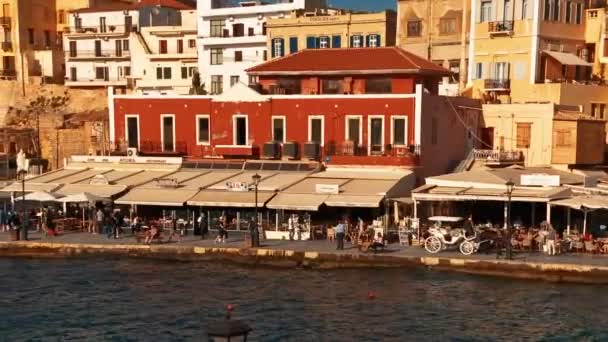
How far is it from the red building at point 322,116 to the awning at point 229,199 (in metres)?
4.87

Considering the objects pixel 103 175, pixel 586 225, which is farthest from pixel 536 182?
pixel 103 175

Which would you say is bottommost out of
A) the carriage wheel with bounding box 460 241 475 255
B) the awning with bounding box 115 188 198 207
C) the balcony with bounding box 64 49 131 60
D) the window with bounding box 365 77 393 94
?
the carriage wheel with bounding box 460 241 475 255

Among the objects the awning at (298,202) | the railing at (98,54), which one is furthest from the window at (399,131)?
the railing at (98,54)

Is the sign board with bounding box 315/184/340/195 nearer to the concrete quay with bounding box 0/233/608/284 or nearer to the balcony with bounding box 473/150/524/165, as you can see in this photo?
the concrete quay with bounding box 0/233/608/284

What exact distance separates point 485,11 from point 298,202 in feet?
65.6

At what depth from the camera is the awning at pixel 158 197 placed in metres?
Answer: 32.1

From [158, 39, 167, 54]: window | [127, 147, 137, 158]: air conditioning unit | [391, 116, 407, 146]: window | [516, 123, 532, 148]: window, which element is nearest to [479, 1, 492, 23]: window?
[516, 123, 532, 148]: window

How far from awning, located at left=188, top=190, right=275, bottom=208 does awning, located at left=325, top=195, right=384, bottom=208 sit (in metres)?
2.82

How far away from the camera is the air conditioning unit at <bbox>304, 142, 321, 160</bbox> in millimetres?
36156

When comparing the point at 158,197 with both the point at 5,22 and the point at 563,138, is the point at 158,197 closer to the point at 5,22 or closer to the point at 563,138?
the point at 563,138

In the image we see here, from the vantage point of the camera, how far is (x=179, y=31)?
63.3 metres

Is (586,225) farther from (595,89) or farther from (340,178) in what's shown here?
(595,89)

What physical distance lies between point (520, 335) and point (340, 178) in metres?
14.4

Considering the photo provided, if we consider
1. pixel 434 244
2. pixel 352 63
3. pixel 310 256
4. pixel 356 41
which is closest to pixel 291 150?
pixel 352 63
